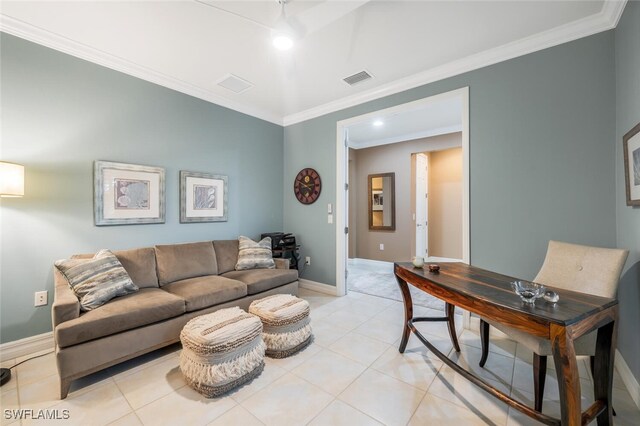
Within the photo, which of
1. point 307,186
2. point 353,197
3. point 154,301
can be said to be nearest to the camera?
point 154,301

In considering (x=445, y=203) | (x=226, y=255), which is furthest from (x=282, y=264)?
(x=445, y=203)

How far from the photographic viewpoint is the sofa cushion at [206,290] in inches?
93.0

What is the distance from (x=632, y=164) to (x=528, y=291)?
1329 millimetres

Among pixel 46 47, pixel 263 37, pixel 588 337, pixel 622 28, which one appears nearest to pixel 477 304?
pixel 588 337

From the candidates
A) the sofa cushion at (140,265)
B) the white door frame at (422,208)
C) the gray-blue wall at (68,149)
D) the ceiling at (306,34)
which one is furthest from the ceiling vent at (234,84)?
the white door frame at (422,208)

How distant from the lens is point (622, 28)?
1.91 meters

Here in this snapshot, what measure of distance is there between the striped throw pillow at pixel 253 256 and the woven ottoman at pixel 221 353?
4.33 ft

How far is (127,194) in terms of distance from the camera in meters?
2.75

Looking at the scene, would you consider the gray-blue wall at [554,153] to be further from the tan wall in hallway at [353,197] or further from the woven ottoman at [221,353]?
the tan wall in hallway at [353,197]

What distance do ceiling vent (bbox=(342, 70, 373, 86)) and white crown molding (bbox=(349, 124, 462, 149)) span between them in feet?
7.61

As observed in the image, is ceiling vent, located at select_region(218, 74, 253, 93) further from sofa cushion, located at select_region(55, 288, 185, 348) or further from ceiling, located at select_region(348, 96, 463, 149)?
sofa cushion, located at select_region(55, 288, 185, 348)

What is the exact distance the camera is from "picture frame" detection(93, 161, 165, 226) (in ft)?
8.45

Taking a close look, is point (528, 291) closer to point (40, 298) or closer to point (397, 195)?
point (40, 298)

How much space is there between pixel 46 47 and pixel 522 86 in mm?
4392
